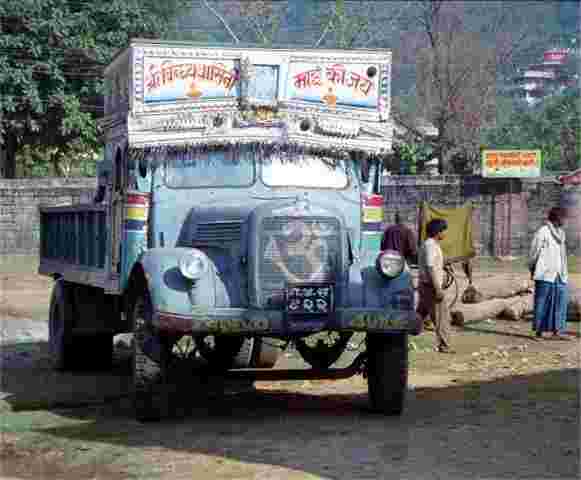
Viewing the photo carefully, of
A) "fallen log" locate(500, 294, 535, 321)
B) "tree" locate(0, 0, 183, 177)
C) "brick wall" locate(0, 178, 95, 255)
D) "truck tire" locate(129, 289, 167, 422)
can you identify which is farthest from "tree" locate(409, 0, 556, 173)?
"truck tire" locate(129, 289, 167, 422)

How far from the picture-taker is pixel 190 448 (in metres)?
8.84

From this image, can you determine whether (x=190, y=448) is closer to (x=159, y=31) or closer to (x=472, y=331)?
(x=472, y=331)

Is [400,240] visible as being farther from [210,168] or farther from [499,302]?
[210,168]

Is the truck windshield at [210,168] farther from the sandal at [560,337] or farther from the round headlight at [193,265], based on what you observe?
the sandal at [560,337]

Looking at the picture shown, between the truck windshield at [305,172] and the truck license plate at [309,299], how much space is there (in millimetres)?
1576

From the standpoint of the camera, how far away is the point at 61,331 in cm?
1388

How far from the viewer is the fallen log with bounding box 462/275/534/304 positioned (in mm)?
20078

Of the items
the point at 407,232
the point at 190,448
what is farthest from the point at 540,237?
the point at 190,448

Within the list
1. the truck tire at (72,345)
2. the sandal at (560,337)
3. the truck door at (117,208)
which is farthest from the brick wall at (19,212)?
the truck door at (117,208)

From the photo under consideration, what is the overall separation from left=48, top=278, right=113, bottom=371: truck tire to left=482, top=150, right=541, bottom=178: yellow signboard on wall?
23.4 m

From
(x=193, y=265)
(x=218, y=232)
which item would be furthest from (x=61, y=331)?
(x=193, y=265)

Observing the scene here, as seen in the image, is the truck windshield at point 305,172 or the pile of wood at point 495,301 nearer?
the truck windshield at point 305,172

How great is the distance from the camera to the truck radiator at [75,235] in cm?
1228

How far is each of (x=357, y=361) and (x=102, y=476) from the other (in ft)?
9.45
